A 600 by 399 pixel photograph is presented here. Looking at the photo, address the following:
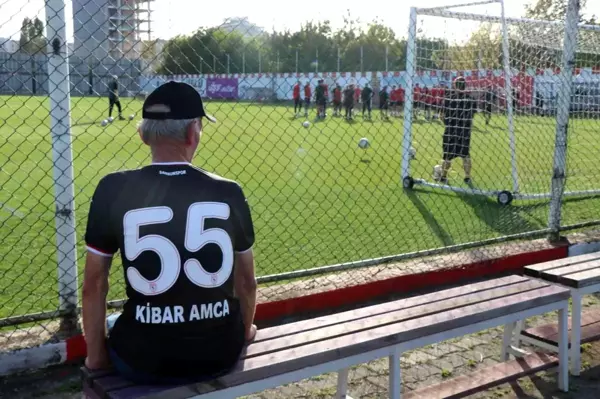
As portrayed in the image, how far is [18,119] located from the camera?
73.5 ft

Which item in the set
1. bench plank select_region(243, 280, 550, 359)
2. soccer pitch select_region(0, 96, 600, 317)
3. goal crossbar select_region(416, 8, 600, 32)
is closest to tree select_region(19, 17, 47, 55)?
soccer pitch select_region(0, 96, 600, 317)

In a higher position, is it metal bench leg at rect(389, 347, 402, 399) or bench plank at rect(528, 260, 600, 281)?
bench plank at rect(528, 260, 600, 281)

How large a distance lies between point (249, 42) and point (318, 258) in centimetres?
237

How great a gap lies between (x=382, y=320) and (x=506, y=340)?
132cm

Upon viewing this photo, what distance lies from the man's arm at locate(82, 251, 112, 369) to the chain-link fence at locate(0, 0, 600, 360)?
1.63 metres

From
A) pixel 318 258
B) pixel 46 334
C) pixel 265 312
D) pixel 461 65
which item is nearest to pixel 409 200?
pixel 461 65

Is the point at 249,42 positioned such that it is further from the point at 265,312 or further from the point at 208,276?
the point at 208,276

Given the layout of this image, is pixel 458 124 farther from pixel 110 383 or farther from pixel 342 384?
pixel 110 383

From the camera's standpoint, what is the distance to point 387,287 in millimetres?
5414

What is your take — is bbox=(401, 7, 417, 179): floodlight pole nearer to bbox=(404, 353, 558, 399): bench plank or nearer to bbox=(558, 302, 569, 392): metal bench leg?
bbox=(558, 302, 569, 392): metal bench leg

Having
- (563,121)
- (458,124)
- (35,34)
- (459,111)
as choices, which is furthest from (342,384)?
(458,124)

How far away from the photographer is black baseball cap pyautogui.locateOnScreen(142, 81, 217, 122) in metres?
2.49

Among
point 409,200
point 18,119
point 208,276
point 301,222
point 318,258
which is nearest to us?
point 208,276

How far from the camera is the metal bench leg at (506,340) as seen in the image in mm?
4215
